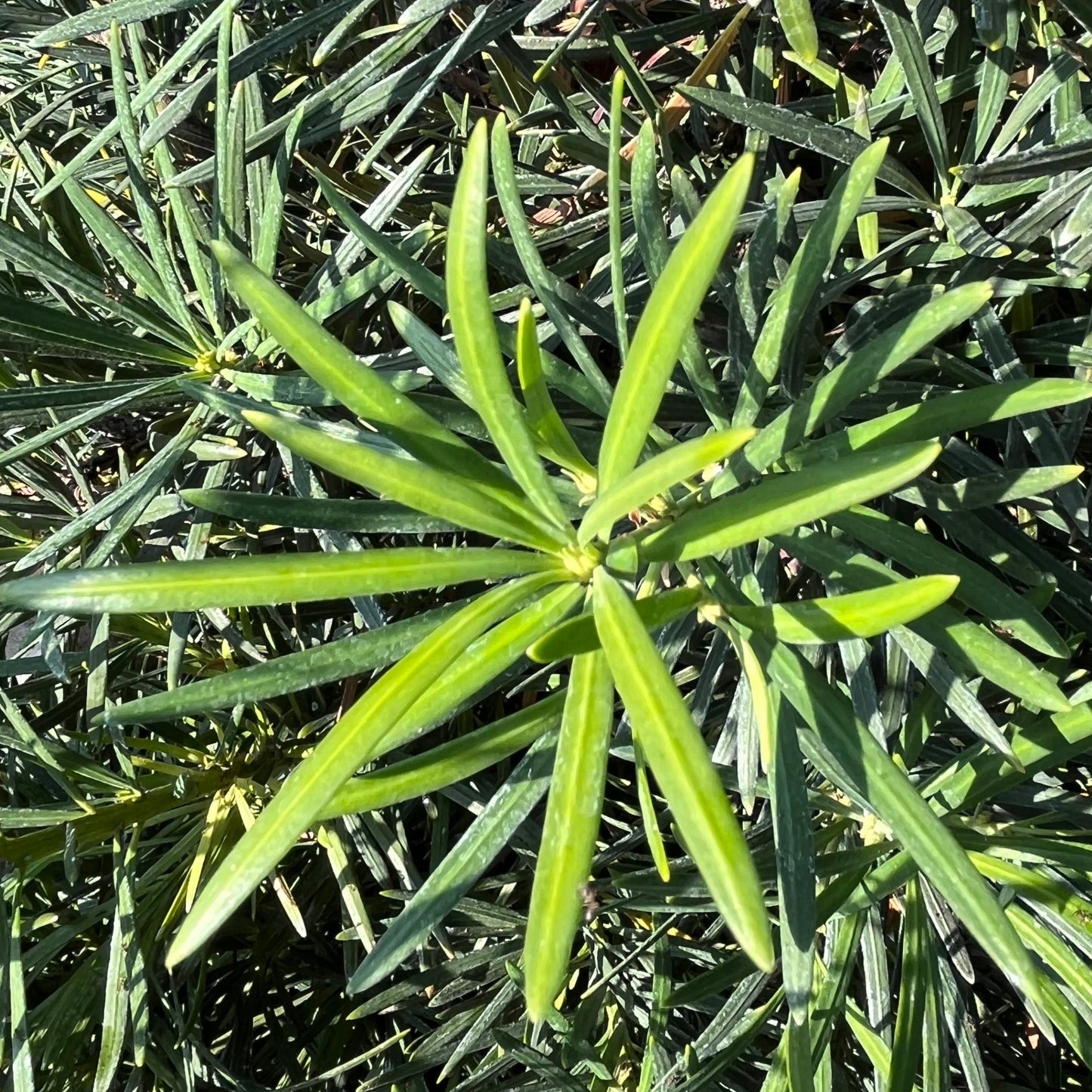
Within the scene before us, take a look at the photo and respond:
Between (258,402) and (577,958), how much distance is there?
0.77 m

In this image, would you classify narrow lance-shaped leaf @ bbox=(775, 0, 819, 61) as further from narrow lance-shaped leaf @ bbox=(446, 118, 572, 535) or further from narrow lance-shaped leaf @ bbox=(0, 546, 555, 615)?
narrow lance-shaped leaf @ bbox=(0, 546, 555, 615)

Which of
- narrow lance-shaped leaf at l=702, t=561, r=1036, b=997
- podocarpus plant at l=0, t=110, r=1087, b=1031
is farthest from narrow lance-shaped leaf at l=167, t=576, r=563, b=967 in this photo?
narrow lance-shaped leaf at l=702, t=561, r=1036, b=997

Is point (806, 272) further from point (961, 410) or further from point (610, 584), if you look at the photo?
point (610, 584)

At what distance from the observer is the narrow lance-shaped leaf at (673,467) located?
0.36 metres

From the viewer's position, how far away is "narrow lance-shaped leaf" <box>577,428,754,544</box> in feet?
1.18

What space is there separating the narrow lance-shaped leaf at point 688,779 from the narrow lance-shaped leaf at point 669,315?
8 centimetres

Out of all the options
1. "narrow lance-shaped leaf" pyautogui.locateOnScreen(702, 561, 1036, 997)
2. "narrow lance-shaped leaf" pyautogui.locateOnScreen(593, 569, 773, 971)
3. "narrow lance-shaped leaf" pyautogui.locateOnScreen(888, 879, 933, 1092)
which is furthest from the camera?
"narrow lance-shaped leaf" pyautogui.locateOnScreen(888, 879, 933, 1092)

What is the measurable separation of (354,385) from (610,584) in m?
0.16

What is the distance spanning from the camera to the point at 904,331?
49 centimetres

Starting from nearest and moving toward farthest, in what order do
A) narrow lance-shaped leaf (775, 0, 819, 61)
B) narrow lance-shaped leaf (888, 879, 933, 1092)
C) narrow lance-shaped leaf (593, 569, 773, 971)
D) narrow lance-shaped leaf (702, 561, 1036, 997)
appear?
1. narrow lance-shaped leaf (593, 569, 773, 971)
2. narrow lance-shaped leaf (702, 561, 1036, 997)
3. narrow lance-shaped leaf (775, 0, 819, 61)
4. narrow lance-shaped leaf (888, 879, 933, 1092)

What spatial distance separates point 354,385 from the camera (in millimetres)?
457

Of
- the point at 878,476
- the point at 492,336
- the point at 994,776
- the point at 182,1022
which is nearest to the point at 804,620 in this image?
the point at 878,476

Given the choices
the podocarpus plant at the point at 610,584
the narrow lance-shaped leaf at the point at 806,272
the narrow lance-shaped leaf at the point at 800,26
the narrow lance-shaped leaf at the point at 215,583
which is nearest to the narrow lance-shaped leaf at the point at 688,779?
the podocarpus plant at the point at 610,584

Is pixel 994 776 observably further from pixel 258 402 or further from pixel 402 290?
pixel 402 290
